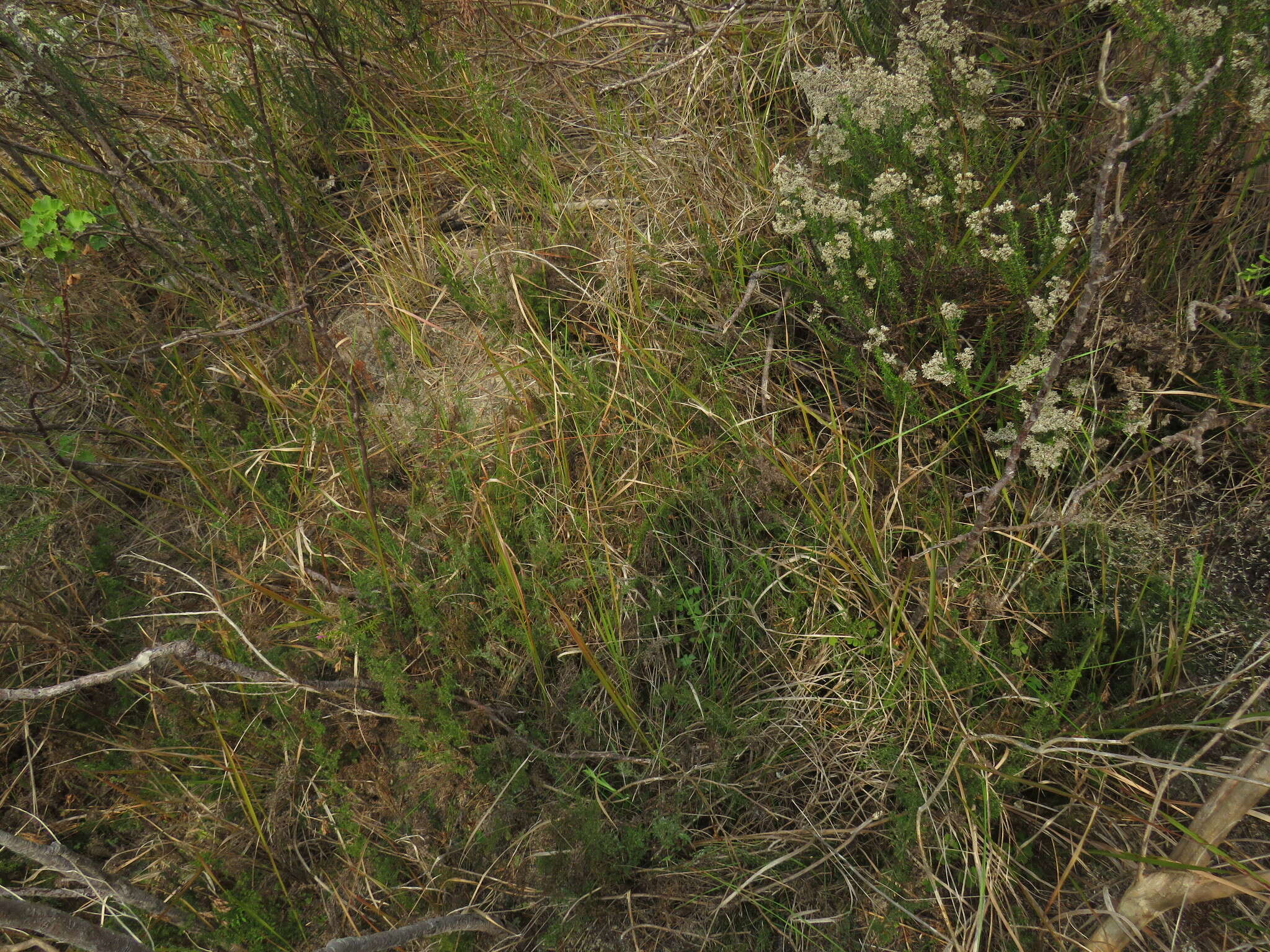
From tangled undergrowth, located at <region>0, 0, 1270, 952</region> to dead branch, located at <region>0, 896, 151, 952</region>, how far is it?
0.03m

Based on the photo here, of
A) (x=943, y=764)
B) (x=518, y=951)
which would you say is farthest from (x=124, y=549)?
(x=943, y=764)

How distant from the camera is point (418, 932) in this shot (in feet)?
5.69

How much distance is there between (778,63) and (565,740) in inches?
84.9

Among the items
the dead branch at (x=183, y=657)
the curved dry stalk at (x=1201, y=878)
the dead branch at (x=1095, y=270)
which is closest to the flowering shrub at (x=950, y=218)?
the dead branch at (x=1095, y=270)

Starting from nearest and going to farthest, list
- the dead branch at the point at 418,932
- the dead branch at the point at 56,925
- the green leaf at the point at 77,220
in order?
1. the dead branch at the point at 56,925
2. the dead branch at the point at 418,932
3. the green leaf at the point at 77,220

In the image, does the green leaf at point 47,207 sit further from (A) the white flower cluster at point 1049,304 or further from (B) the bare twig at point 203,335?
(A) the white flower cluster at point 1049,304

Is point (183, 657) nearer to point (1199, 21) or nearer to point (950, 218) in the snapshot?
point (950, 218)

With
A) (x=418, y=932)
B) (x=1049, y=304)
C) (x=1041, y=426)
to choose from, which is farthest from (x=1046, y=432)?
(x=418, y=932)

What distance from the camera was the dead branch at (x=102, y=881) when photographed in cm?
171

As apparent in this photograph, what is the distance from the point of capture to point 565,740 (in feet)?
6.79

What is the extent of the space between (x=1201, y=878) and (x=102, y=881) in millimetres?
2172

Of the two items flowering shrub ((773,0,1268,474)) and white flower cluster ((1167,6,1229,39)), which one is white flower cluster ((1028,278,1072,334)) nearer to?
flowering shrub ((773,0,1268,474))

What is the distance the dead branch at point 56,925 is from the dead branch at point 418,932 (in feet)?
1.17

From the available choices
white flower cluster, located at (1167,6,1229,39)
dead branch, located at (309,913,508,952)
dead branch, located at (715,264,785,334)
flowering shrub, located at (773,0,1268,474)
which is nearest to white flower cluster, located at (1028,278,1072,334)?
flowering shrub, located at (773,0,1268,474)
